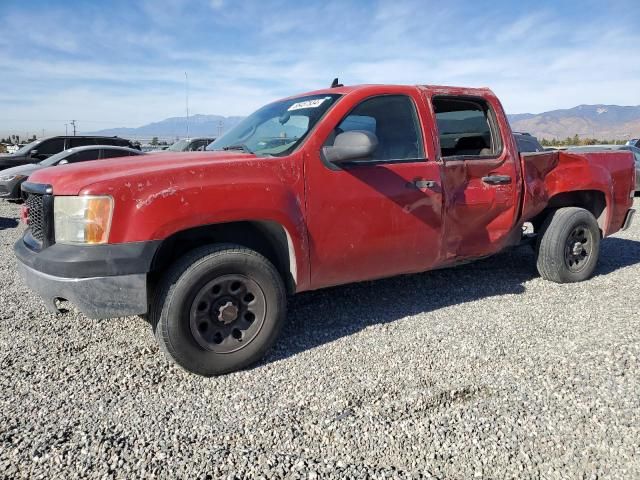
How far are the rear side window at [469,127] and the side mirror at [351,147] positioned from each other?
1262mm

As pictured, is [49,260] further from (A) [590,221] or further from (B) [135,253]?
(A) [590,221]

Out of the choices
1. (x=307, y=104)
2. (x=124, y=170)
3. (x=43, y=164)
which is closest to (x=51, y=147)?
(x=43, y=164)

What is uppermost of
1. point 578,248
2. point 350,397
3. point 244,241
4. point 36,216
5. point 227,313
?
point 36,216

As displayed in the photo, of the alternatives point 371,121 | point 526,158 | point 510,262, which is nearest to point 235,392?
point 371,121

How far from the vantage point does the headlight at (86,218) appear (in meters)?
2.63

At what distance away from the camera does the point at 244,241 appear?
3258mm

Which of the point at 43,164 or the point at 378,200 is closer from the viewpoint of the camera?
the point at 378,200

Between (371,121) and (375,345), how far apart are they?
168 cm

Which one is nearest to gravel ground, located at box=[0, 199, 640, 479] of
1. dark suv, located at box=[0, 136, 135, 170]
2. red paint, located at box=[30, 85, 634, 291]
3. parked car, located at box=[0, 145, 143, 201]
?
red paint, located at box=[30, 85, 634, 291]

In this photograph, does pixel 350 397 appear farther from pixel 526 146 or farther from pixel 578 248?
pixel 526 146

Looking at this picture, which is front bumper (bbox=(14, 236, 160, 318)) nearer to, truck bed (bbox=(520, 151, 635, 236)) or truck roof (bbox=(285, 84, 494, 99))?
truck roof (bbox=(285, 84, 494, 99))

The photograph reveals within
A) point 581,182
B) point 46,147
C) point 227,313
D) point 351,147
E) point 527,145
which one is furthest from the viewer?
point 46,147

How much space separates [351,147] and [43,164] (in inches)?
401

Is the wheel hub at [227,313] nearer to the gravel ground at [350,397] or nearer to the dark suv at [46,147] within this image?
the gravel ground at [350,397]
